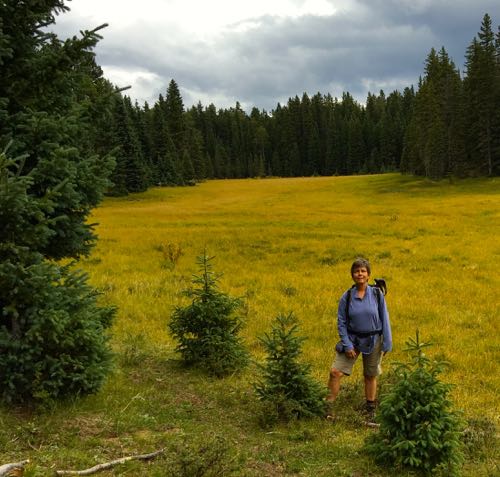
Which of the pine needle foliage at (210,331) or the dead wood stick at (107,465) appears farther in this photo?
the pine needle foliage at (210,331)

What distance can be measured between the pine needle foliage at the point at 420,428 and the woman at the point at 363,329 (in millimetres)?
1566

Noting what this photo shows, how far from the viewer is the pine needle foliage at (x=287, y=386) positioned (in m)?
6.81

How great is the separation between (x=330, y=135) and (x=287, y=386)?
12804 cm

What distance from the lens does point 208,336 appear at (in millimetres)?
9148

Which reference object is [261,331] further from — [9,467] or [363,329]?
[9,467]

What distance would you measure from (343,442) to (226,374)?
10.4ft

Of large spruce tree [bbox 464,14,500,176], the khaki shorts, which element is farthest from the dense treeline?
the khaki shorts

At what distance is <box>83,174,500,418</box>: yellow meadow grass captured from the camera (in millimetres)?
11232

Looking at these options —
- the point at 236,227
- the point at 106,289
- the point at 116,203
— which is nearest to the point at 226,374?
the point at 106,289

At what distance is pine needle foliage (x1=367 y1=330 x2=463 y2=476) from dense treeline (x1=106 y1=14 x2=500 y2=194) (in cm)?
560

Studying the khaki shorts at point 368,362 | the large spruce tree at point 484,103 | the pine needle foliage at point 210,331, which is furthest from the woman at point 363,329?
the large spruce tree at point 484,103

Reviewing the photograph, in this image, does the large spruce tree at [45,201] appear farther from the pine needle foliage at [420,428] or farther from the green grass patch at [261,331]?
the pine needle foliage at [420,428]

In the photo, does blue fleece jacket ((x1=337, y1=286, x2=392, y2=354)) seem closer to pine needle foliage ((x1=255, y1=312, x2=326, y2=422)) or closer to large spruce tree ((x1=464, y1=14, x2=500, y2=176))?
pine needle foliage ((x1=255, y1=312, x2=326, y2=422))

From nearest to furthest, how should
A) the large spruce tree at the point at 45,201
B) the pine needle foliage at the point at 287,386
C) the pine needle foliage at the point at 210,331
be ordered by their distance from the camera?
the large spruce tree at the point at 45,201
the pine needle foliage at the point at 287,386
the pine needle foliage at the point at 210,331
